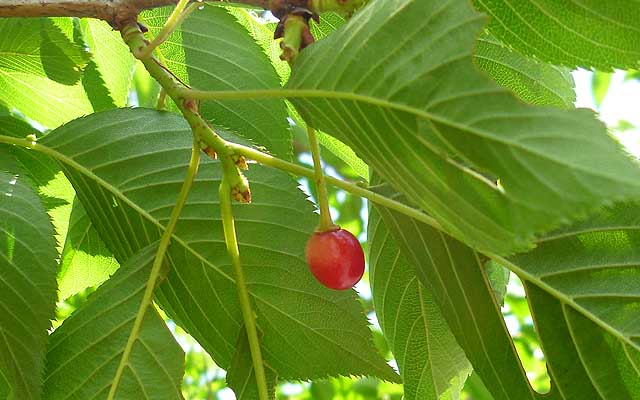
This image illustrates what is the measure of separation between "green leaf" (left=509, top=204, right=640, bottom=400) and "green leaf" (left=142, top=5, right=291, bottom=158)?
2.12 ft

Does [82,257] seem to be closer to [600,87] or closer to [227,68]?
[227,68]

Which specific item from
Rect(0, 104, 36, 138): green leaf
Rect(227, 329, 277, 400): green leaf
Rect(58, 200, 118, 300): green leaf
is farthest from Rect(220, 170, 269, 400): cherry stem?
Rect(0, 104, 36, 138): green leaf

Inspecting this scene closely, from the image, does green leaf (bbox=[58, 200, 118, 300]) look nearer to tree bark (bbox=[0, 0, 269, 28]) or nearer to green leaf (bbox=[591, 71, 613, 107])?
tree bark (bbox=[0, 0, 269, 28])

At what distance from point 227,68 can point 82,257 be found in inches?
20.7

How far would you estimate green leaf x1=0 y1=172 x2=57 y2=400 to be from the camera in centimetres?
148

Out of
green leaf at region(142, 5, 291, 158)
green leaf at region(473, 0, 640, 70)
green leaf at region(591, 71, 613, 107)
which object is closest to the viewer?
green leaf at region(473, 0, 640, 70)

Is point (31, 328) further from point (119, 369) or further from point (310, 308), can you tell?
point (310, 308)

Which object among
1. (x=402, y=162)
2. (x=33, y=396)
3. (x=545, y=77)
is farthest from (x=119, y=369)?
(x=545, y=77)

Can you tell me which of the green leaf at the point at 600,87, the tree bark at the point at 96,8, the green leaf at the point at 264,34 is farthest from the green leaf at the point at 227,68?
the green leaf at the point at 600,87

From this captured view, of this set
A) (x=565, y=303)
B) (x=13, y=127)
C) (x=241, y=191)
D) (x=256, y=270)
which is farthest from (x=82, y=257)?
(x=565, y=303)

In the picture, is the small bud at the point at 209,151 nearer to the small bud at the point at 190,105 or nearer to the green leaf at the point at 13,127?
the small bud at the point at 190,105

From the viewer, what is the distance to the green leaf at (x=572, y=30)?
1.26m

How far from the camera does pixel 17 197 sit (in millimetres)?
1627

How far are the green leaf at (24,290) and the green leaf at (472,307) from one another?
25.1 inches
